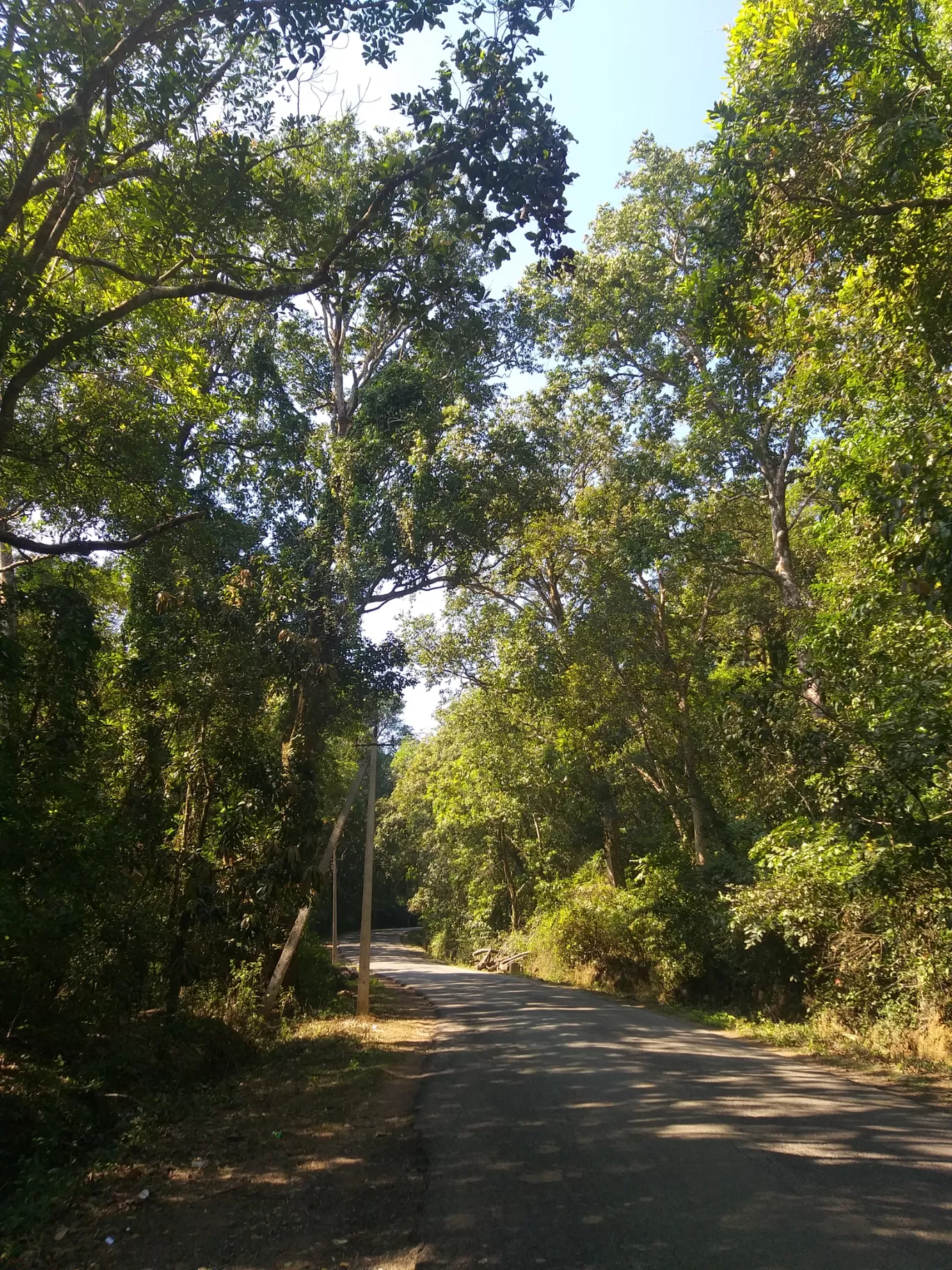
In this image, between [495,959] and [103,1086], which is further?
[495,959]

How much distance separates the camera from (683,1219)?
4188mm

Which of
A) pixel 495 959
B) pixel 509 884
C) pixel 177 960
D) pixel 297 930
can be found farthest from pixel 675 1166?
pixel 509 884

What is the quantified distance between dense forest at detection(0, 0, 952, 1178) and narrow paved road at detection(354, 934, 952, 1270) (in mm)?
2976

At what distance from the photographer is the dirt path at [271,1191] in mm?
4141

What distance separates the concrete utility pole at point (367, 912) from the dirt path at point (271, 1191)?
4731mm

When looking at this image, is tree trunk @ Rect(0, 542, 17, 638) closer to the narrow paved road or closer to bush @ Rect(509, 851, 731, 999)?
the narrow paved road

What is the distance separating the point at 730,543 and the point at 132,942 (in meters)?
13.2

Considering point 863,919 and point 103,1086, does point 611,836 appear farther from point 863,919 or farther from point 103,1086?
point 103,1086

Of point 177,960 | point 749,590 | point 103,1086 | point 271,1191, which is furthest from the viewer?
point 749,590

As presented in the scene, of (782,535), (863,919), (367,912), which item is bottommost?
(367,912)

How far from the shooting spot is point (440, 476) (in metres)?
14.2

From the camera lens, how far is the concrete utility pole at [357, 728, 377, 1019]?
1278cm

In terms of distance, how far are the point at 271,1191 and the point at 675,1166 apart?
104 inches

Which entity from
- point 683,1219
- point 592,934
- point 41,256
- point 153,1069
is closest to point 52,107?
point 41,256
